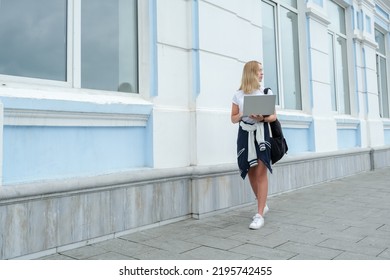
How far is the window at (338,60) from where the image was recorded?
8.34 meters

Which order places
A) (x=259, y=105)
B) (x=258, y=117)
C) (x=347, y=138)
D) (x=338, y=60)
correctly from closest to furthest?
(x=259, y=105) < (x=258, y=117) < (x=347, y=138) < (x=338, y=60)

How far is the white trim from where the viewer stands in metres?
2.89

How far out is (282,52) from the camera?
668 cm

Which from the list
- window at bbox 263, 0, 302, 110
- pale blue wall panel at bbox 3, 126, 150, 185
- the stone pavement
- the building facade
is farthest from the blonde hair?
window at bbox 263, 0, 302, 110

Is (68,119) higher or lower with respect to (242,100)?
lower

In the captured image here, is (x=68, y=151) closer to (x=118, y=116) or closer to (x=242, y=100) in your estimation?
(x=118, y=116)

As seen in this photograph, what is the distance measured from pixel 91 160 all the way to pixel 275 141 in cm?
185

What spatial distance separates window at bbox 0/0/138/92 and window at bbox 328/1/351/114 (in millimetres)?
5730

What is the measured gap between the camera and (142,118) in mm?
3869

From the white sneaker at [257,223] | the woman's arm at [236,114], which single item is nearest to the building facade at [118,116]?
the woman's arm at [236,114]

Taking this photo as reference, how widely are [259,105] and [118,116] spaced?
4.56 ft

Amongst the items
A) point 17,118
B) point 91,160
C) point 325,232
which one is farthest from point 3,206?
point 325,232

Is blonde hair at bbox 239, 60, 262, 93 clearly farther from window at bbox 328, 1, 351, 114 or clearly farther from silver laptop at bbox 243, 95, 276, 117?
window at bbox 328, 1, 351, 114

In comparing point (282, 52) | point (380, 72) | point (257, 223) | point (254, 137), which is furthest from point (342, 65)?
point (257, 223)
